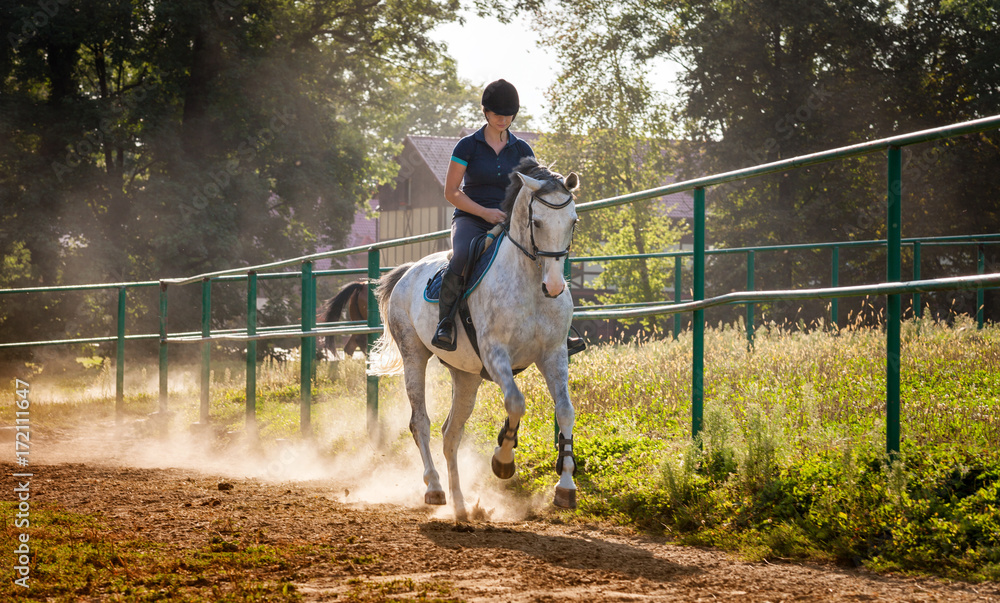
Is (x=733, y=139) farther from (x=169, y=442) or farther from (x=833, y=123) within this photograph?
(x=169, y=442)

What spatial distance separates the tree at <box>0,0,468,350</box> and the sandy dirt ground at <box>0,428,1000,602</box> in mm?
15716

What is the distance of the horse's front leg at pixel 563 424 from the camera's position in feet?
15.6

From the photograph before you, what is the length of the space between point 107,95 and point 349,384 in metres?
15.8

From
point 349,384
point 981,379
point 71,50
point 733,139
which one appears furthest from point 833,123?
point 71,50

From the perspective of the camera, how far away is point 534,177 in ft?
16.6

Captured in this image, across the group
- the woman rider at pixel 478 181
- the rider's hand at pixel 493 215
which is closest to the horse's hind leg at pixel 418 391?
the woman rider at pixel 478 181

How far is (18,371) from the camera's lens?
20234mm

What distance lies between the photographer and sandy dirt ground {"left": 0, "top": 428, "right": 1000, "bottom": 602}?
3.32 meters

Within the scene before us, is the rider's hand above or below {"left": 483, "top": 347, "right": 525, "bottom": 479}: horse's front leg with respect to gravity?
above

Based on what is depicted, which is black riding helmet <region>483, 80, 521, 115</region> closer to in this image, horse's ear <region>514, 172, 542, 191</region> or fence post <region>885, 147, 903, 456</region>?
horse's ear <region>514, 172, 542, 191</region>

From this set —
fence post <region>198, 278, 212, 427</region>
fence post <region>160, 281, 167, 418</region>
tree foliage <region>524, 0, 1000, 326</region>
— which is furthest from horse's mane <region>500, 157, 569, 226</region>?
tree foliage <region>524, 0, 1000, 326</region>

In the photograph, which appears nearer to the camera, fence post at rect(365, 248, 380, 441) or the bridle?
the bridle

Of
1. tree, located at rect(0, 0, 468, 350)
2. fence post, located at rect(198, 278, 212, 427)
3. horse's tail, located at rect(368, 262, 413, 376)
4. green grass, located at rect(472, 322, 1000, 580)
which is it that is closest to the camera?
green grass, located at rect(472, 322, 1000, 580)

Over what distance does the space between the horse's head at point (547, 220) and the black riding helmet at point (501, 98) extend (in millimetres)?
712
